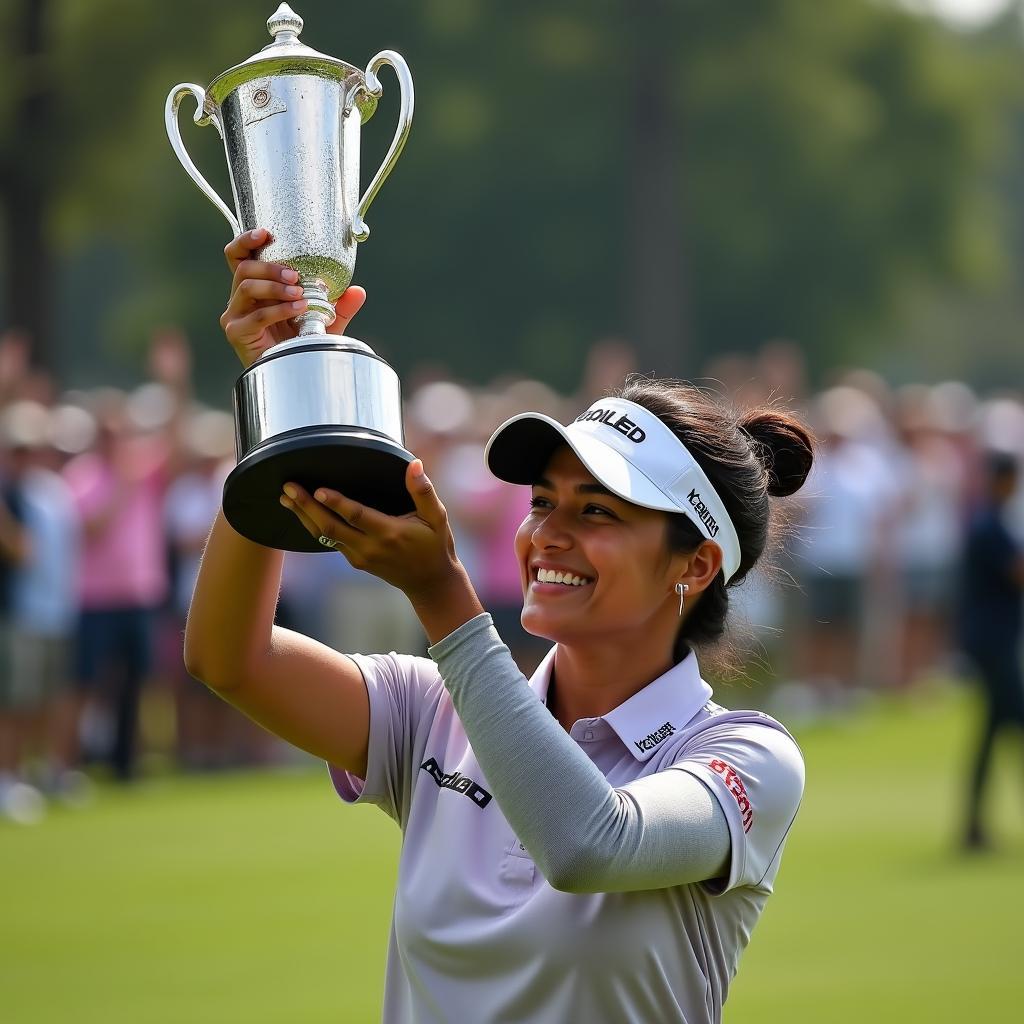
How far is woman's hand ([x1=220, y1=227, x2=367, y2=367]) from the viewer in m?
3.30

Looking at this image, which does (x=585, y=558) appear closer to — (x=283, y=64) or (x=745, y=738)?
(x=745, y=738)

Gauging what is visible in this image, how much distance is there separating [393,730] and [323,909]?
5367mm

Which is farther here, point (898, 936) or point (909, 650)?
point (909, 650)

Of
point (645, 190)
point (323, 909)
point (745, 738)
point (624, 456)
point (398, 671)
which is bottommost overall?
point (745, 738)

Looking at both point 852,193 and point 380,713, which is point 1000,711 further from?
point 852,193

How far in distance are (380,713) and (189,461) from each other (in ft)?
30.2

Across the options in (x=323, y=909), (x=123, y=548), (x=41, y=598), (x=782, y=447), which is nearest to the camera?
(x=782, y=447)

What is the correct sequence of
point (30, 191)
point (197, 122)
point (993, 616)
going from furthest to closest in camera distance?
1. point (30, 191)
2. point (993, 616)
3. point (197, 122)

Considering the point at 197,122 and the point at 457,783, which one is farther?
the point at 197,122

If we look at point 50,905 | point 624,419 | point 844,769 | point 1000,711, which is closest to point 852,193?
point 844,769

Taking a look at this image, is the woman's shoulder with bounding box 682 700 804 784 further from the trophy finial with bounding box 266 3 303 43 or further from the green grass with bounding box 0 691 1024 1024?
the green grass with bounding box 0 691 1024 1024

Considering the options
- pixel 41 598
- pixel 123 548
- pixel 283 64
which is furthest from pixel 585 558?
pixel 123 548

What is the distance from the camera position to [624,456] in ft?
10.9

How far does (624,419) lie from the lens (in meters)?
3.40
